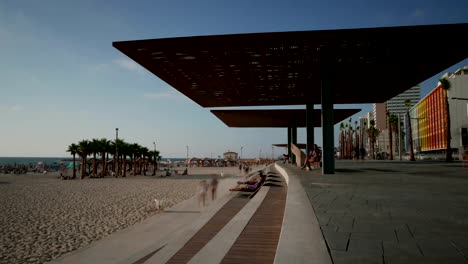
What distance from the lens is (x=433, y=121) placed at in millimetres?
80688

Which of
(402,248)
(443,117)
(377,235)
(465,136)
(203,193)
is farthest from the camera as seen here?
(443,117)

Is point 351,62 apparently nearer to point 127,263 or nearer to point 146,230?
point 146,230

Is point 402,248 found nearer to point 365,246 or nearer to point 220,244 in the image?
point 365,246

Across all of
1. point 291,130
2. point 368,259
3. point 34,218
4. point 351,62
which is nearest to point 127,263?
point 368,259

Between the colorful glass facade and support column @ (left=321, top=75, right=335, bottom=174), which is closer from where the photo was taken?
support column @ (left=321, top=75, right=335, bottom=174)

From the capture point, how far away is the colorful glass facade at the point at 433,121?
73.1m

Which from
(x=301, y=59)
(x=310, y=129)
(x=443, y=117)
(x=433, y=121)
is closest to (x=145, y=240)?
(x=301, y=59)

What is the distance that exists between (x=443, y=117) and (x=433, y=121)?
8.52 metres

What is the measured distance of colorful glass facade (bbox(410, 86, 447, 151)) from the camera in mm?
73125

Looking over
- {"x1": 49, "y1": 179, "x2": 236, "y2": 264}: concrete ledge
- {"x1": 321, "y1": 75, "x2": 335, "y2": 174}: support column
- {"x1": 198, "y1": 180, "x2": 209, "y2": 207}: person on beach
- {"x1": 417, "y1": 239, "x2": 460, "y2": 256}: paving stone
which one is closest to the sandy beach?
{"x1": 49, "y1": 179, "x2": 236, "y2": 264}: concrete ledge

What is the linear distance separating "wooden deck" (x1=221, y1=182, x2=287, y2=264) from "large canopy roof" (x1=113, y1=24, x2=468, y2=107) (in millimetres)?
7514

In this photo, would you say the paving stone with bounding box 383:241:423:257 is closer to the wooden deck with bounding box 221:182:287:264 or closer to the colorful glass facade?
the wooden deck with bounding box 221:182:287:264

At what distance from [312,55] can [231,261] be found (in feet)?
42.7

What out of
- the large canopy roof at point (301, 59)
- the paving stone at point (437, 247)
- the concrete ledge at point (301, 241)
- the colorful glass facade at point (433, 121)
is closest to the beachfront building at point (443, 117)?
the colorful glass facade at point (433, 121)
